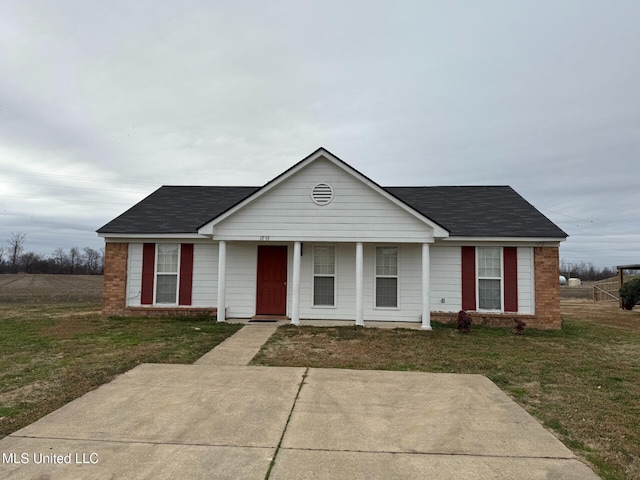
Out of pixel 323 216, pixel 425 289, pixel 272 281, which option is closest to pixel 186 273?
pixel 272 281

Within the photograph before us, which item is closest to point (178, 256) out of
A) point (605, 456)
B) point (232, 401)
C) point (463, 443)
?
point (232, 401)

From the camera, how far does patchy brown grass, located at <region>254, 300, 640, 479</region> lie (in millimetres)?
4266

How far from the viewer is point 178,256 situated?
1298 cm

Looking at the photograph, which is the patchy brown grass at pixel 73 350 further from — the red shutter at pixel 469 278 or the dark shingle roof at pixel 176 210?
the red shutter at pixel 469 278

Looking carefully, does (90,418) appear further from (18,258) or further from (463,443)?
(18,258)

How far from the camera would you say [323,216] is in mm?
11438

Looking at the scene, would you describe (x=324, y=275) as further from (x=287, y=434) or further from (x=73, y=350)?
(x=287, y=434)

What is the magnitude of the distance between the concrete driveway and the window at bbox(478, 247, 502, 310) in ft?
21.4

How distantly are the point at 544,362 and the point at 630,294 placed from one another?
15105mm

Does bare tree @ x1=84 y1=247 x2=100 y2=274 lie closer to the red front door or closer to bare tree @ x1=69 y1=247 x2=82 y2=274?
bare tree @ x1=69 y1=247 x2=82 y2=274

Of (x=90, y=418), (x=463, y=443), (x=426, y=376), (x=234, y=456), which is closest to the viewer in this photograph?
(x=234, y=456)

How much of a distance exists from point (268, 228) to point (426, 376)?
6.47 metres

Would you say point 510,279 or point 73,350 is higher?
point 510,279

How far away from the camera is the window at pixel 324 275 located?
1244cm
